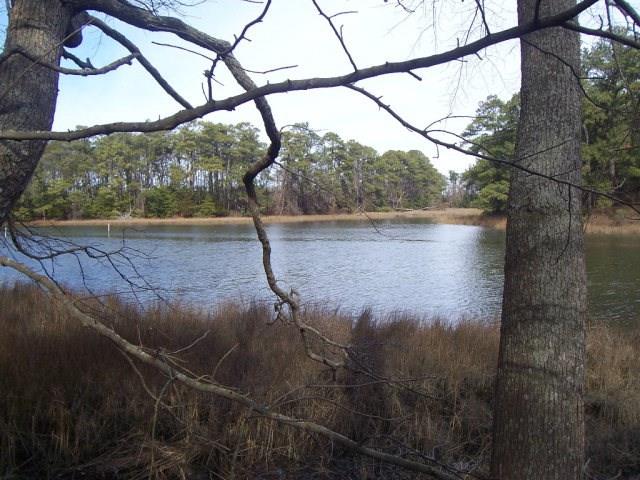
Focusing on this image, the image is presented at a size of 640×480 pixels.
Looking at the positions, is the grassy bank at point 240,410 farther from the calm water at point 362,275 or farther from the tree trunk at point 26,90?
the calm water at point 362,275

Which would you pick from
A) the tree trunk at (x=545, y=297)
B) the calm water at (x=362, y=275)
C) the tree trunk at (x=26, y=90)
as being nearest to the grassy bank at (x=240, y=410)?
the tree trunk at (x=545, y=297)

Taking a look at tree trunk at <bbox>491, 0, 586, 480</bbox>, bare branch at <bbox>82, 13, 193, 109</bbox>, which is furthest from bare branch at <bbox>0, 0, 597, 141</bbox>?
tree trunk at <bbox>491, 0, 586, 480</bbox>

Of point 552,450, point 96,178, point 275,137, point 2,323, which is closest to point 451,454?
point 552,450

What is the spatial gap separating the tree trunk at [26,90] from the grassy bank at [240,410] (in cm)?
110

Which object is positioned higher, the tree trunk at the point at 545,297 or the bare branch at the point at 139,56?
the bare branch at the point at 139,56

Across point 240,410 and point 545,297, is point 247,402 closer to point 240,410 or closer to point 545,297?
point 545,297

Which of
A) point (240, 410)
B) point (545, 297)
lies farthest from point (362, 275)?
point (545, 297)

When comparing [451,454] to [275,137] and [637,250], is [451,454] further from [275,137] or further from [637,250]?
[637,250]

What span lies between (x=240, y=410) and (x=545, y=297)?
2.95 meters

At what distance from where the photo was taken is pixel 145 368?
4648 millimetres

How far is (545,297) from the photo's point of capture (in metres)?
2.34

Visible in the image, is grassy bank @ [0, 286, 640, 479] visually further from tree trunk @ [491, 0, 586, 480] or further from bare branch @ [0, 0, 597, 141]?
bare branch @ [0, 0, 597, 141]

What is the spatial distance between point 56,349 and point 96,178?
53046 mm

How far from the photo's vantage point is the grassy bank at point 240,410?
377cm
